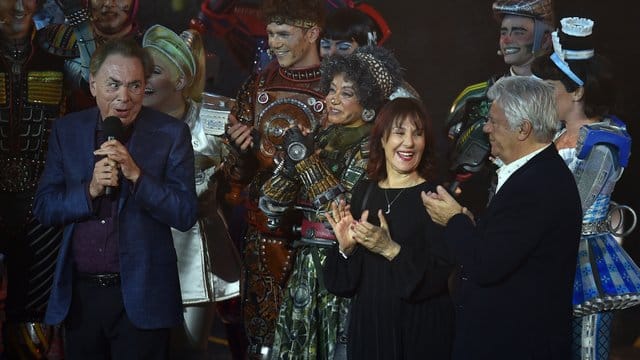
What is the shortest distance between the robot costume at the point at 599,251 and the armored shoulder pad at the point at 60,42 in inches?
104

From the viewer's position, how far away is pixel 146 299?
12.5ft

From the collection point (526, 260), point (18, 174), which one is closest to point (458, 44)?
point (526, 260)

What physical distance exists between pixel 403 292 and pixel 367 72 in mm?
1247

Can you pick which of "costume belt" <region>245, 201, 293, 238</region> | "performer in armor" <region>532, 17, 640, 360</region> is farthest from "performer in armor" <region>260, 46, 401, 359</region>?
"performer in armor" <region>532, 17, 640, 360</region>

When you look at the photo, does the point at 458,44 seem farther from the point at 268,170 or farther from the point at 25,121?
the point at 25,121

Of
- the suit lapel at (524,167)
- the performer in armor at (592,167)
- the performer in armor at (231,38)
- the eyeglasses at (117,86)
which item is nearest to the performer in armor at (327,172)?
the performer in armor at (231,38)

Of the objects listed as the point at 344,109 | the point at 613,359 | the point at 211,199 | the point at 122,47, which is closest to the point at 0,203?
the point at 211,199

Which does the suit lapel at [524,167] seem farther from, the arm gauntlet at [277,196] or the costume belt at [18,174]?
the costume belt at [18,174]

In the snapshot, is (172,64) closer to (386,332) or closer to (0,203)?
(0,203)

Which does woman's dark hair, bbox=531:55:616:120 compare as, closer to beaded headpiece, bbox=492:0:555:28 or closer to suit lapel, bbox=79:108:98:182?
beaded headpiece, bbox=492:0:555:28

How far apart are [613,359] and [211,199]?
2411mm

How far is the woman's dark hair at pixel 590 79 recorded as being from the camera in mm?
4859

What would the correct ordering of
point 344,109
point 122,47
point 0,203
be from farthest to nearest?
point 0,203
point 344,109
point 122,47

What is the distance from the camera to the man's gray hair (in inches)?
140
